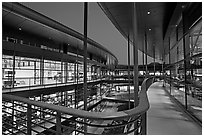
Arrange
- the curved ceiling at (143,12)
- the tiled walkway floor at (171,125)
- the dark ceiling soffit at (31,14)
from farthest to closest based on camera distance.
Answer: the dark ceiling soffit at (31,14) < the curved ceiling at (143,12) < the tiled walkway floor at (171,125)

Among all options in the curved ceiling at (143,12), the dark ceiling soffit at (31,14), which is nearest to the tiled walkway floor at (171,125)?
the curved ceiling at (143,12)

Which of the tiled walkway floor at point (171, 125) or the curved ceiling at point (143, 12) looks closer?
the tiled walkway floor at point (171, 125)

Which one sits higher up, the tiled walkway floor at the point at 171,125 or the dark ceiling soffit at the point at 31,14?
the dark ceiling soffit at the point at 31,14

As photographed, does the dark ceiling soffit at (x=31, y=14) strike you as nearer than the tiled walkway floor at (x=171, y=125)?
No

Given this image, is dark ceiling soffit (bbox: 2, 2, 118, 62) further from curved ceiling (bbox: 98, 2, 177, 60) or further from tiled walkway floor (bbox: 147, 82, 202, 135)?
tiled walkway floor (bbox: 147, 82, 202, 135)

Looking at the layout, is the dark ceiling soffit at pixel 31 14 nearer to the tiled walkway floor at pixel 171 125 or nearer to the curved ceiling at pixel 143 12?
the curved ceiling at pixel 143 12

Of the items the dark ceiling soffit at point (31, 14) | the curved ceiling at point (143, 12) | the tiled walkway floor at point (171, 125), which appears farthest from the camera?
the dark ceiling soffit at point (31, 14)

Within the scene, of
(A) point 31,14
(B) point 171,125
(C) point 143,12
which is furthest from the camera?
(A) point 31,14

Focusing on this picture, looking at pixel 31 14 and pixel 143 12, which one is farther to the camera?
pixel 31 14

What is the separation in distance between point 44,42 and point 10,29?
2851 millimetres

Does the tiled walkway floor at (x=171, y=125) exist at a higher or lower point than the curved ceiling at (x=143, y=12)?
lower

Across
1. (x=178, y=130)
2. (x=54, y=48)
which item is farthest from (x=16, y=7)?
(x=54, y=48)

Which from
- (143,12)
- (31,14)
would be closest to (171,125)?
(143,12)

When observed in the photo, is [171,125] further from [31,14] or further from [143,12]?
[31,14]
